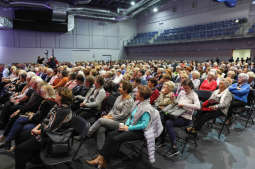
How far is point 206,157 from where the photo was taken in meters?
2.75

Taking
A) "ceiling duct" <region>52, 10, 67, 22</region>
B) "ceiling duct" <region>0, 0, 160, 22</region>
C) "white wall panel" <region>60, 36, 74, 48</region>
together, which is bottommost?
"white wall panel" <region>60, 36, 74, 48</region>

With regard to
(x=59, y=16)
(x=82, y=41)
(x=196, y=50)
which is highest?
(x=59, y=16)

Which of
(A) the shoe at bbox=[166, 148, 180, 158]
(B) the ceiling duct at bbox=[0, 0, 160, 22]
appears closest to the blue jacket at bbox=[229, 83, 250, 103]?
(A) the shoe at bbox=[166, 148, 180, 158]

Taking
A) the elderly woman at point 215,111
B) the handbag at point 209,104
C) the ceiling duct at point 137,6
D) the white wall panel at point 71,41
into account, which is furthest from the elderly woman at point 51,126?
the white wall panel at point 71,41

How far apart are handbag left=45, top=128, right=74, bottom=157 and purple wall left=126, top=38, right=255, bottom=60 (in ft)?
45.8

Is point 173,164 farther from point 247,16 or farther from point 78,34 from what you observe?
point 78,34

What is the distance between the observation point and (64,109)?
2.16 metres

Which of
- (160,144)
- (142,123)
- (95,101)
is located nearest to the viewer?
(142,123)

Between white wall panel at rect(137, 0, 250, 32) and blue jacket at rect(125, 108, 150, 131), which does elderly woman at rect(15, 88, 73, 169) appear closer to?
blue jacket at rect(125, 108, 150, 131)

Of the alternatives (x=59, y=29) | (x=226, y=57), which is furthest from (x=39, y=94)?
(x=59, y=29)

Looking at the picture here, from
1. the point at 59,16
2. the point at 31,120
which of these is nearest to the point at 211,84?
the point at 31,120

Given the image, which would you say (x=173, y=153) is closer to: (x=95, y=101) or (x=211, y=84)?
(x=95, y=101)

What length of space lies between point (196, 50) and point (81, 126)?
1519cm

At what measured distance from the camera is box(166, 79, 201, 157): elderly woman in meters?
2.79
